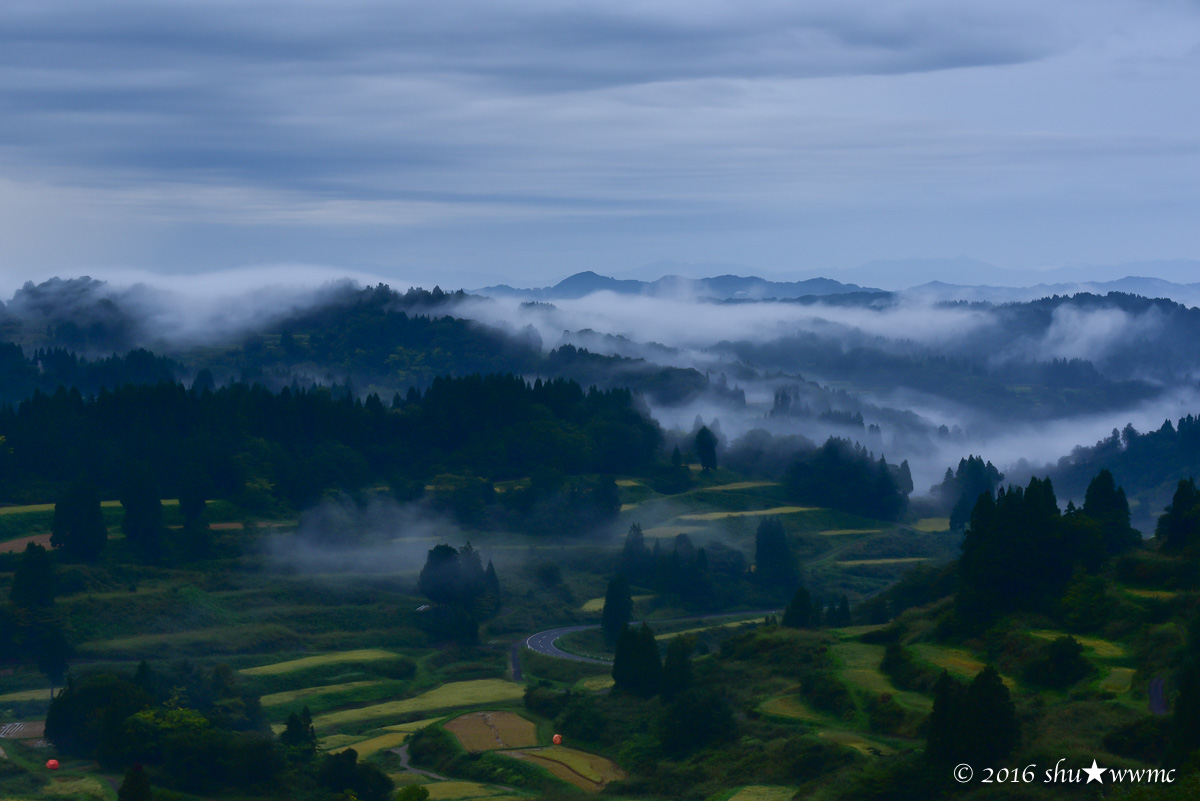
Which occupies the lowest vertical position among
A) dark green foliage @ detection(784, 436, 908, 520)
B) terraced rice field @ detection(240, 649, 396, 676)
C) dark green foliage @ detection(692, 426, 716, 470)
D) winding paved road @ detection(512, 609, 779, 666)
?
winding paved road @ detection(512, 609, 779, 666)

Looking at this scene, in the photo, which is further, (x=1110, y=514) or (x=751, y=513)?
(x=751, y=513)

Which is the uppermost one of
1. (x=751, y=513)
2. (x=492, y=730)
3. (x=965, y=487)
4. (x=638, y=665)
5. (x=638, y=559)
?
(x=965, y=487)

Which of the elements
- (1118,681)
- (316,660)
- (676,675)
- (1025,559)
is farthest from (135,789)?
(1025,559)

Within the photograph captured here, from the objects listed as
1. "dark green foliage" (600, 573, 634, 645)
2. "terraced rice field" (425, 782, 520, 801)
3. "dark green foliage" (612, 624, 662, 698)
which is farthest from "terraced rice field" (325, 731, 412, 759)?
"dark green foliage" (600, 573, 634, 645)

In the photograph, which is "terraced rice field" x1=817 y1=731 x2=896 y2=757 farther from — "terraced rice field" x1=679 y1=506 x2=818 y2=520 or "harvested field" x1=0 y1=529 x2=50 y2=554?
"terraced rice field" x1=679 y1=506 x2=818 y2=520

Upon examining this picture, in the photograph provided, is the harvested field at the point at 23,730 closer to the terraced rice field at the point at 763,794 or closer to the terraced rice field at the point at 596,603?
the terraced rice field at the point at 763,794

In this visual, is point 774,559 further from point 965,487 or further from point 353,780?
point 353,780

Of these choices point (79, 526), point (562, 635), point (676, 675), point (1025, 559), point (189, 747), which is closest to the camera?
point (189, 747)
